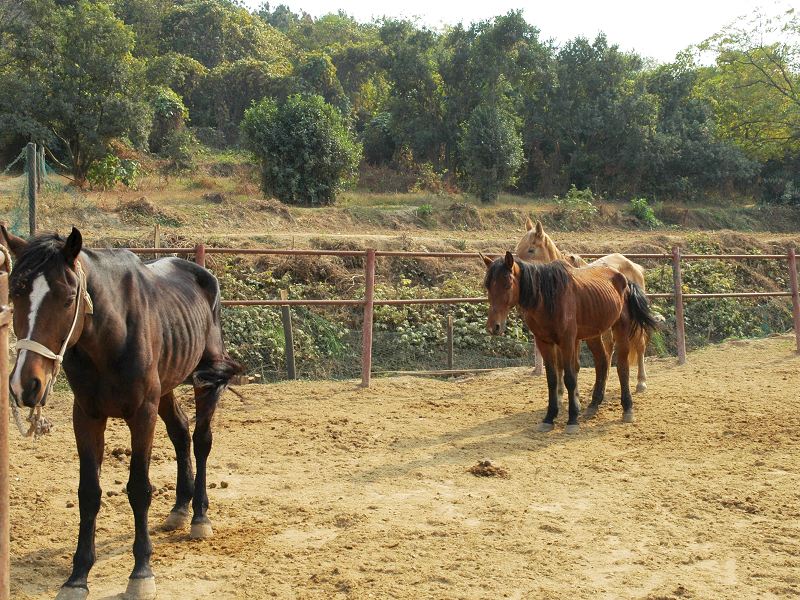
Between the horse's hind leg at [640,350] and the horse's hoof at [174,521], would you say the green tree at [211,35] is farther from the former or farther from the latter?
the horse's hoof at [174,521]

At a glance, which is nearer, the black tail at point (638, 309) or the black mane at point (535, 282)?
the black mane at point (535, 282)

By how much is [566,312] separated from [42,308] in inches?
195

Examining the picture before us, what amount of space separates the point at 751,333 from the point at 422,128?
17.8 meters

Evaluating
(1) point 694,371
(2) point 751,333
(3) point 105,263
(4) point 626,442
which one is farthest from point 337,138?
(3) point 105,263

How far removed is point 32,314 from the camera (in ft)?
9.39

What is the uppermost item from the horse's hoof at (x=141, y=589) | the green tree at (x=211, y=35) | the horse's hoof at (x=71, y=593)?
the green tree at (x=211, y=35)

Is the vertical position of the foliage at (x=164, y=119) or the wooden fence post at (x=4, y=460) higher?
the foliage at (x=164, y=119)

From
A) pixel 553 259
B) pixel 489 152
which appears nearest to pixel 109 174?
pixel 489 152

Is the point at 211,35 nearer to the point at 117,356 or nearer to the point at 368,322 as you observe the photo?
the point at 368,322

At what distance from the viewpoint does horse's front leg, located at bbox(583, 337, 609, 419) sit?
24.3ft

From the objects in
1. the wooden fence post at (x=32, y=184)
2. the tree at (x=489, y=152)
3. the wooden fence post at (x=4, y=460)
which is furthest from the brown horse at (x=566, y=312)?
the tree at (x=489, y=152)

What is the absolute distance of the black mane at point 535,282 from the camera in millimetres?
6660

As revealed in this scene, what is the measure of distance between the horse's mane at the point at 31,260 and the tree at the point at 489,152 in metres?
24.3

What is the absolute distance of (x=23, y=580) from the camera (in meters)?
3.49
